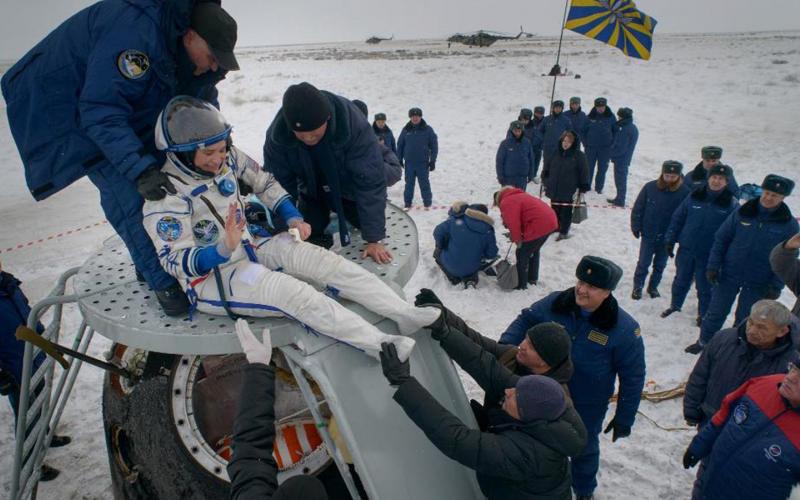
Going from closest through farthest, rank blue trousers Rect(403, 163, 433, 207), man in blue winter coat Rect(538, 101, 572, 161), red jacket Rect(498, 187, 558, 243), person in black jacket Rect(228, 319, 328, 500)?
1. person in black jacket Rect(228, 319, 328, 500)
2. red jacket Rect(498, 187, 558, 243)
3. blue trousers Rect(403, 163, 433, 207)
4. man in blue winter coat Rect(538, 101, 572, 161)

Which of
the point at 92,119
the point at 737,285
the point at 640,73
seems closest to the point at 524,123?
the point at 737,285

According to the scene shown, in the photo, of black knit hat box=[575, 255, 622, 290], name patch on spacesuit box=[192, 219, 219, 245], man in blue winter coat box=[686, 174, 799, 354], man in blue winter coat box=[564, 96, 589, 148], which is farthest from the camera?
man in blue winter coat box=[564, 96, 589, 148]

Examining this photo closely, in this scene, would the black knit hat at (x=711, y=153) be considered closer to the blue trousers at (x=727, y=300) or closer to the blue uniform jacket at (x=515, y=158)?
the blue trousers at (x=727, y=300)

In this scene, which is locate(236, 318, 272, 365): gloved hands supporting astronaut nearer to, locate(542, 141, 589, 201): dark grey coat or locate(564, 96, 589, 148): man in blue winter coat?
locate(542, 141, 589, 201): dark grey coat

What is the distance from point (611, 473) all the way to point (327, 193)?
3463 mm

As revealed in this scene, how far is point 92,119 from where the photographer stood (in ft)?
7.02

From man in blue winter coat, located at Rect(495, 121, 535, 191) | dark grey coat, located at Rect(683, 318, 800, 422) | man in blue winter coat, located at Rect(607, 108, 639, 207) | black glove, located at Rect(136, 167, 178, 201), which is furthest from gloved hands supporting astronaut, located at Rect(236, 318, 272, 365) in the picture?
man in blue winter coat, located at Rect(607, 108, 639, 207)

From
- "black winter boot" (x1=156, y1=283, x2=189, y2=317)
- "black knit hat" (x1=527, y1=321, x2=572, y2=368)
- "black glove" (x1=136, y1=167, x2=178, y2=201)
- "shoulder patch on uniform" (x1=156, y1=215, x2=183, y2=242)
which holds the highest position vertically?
"black glove" (x1=136, y1=167, x2=178, y2=201)

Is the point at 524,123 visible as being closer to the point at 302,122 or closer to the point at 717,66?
the point at 302,122

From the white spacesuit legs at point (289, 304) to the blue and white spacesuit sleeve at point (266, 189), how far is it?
509 mm

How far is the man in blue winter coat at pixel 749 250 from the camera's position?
197 inches

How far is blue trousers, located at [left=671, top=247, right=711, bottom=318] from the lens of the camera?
609cm

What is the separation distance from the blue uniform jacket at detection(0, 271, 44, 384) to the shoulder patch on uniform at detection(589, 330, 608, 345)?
183 inches

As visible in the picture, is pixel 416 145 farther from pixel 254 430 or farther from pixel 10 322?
pixel 254 430
